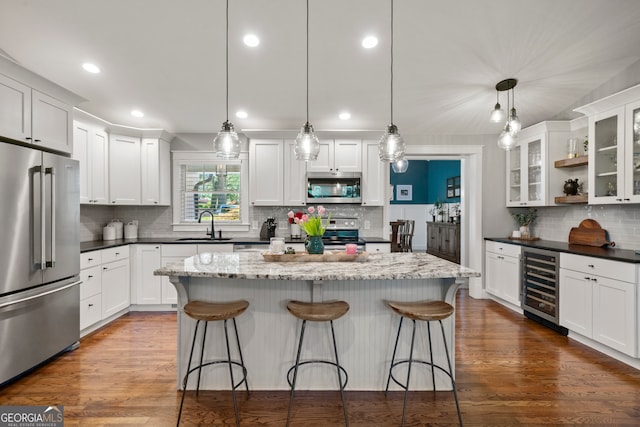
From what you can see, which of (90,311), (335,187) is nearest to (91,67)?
(90,311)

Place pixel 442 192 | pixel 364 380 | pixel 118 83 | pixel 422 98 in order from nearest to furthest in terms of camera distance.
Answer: pixel 364 380, pixel 118 83, pixel 422 98, pixel 442 192

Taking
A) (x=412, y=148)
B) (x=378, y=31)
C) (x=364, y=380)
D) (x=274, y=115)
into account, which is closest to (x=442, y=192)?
(x=412, y=148)

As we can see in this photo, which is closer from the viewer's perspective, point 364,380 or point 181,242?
point 364,380

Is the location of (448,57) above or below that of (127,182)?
above

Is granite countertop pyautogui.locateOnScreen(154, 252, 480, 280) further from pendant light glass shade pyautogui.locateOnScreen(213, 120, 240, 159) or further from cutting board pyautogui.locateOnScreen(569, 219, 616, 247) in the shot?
cutting board pyautogui.locateOnScreen(569, 219, 616, 247)

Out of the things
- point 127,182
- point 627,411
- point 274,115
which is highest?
point 274,115

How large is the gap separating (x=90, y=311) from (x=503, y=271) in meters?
5.16

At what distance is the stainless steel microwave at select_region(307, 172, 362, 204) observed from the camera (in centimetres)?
465

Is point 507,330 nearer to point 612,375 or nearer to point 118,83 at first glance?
point 612,375

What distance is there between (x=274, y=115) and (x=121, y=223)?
2.74 metres

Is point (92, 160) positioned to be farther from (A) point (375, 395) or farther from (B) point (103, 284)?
(A) point (375, 395)

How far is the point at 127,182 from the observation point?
4.45 metres

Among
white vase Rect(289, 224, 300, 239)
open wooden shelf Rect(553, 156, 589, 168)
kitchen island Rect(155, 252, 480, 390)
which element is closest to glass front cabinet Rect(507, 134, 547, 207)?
open wooden shelf Rect(553, 156, 589, 168)

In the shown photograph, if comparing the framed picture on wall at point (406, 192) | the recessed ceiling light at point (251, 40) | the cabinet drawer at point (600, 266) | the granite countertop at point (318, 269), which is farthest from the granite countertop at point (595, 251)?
the framed picture on wall at point (406, 192)
